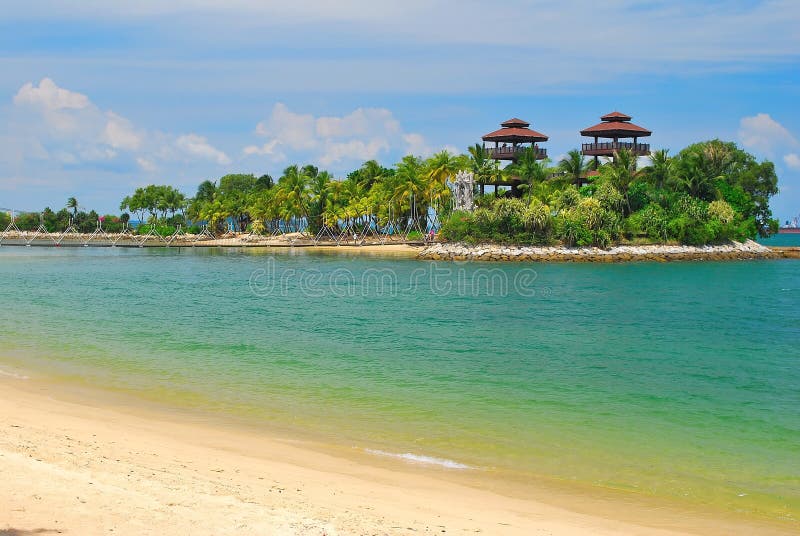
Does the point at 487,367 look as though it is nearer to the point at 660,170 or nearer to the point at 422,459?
the point at 422,459

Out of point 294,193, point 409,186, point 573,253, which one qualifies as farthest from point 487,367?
point 294,193

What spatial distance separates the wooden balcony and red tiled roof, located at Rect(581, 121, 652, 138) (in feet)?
3.62

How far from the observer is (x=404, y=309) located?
33.6 meters

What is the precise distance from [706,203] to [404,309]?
179 feet

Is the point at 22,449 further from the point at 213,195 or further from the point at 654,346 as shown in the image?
the point at 213,195

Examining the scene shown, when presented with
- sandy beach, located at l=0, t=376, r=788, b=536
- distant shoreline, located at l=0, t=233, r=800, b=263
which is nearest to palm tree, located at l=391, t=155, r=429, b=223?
distant shoreline, located at l=0, t=233, r=800, b=263

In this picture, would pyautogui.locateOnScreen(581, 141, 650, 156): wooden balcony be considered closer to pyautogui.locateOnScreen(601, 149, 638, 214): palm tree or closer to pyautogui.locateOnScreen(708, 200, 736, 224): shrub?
pyautogui.locateOnScreen(601, 149, 638, 214): palm tree

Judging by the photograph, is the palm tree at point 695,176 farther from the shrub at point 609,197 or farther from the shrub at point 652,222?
the shrub at point 609,197

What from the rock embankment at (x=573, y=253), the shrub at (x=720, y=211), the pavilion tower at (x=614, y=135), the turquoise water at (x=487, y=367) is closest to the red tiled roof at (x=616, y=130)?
the pavilion tower at (x=614, y=135)

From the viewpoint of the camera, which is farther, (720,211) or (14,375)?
(720,211)

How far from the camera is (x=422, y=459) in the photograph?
11039 millimetres

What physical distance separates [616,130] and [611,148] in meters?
2.56

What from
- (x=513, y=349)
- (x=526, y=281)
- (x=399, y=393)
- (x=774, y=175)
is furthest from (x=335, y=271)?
(x=774, y=175)

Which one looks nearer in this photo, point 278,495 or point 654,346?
point 278,495
